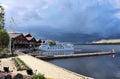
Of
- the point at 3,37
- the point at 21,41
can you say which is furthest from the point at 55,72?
the point at 21,41

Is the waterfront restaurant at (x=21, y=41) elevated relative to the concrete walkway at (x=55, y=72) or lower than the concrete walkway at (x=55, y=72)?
elevated

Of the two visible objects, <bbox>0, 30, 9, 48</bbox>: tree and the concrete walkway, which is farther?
<bbox>0, 30, 9, 48</bbox>: tree

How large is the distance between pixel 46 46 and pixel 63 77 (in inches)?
4946

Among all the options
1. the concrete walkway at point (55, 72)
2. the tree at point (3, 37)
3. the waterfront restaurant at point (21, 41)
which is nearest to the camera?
the concrete walkway at point (55, 72)

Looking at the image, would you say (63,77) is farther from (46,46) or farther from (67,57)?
(46,46)

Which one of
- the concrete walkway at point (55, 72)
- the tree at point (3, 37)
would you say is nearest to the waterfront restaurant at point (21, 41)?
the tree at point (3, 37)

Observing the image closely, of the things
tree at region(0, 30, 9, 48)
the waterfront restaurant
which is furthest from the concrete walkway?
the waterfront restaurant

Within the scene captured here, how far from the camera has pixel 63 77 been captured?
3969 centimetres

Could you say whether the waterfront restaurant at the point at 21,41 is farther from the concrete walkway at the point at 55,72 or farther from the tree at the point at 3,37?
the concrete walkway at the point at 55,72

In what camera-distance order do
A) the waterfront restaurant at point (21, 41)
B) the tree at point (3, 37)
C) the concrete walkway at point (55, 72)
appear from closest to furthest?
the concrete walkway at point (55, 72) < the tree at point (3, 37) < the waterfront restaurant at point (21, 41)

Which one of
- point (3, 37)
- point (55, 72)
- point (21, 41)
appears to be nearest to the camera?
point (55, 72)

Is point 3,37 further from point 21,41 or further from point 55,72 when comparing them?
point 55,72

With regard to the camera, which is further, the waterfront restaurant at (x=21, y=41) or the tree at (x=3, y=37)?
the waterfront restaurant at (x=21, y=41)

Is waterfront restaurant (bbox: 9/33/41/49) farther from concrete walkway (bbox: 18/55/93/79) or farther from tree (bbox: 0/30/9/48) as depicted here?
concrete walkway (bbox: 18/55/93/79)
